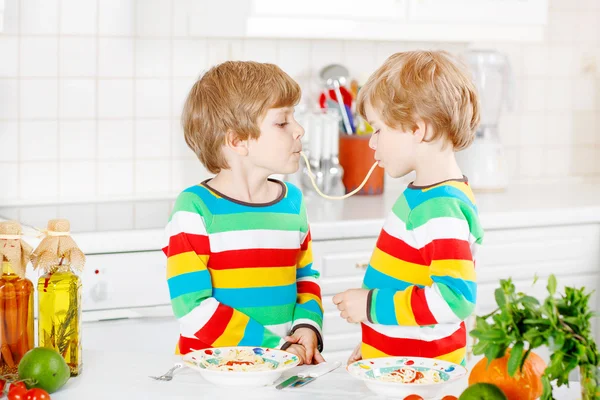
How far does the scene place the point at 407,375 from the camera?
1.34 meters

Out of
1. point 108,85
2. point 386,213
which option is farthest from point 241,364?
point 108,85

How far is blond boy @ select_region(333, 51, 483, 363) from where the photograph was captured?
4.96 feet

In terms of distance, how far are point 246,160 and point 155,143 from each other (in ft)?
4.16

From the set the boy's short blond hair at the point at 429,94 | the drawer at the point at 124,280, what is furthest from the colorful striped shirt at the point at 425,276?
the drawer at the point at 124,280

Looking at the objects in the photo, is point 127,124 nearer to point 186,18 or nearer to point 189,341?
point 186,18

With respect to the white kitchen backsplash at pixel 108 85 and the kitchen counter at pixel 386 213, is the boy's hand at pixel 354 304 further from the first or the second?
the white kitchen backsplash at pixel 108 85

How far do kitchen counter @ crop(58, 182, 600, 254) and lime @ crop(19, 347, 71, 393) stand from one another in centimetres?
96

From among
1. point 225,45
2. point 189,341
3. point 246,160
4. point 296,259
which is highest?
point 225,45

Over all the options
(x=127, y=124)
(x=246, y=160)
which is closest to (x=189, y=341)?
(x=246, y=160)

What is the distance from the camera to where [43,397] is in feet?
3.99

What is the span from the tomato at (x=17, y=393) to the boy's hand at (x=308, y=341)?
553 mm

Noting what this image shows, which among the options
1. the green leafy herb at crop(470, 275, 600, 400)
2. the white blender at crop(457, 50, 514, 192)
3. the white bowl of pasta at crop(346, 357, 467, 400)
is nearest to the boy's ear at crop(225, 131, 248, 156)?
the white bowl of pasta at crop(346, 357, 467, 400)

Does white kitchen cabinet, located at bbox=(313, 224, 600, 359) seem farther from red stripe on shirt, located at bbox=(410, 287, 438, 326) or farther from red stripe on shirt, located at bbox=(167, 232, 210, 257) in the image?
red stripe on shirt, located at bbox=(410, 287, 438, 326)

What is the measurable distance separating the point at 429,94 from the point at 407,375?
19.5 inches
